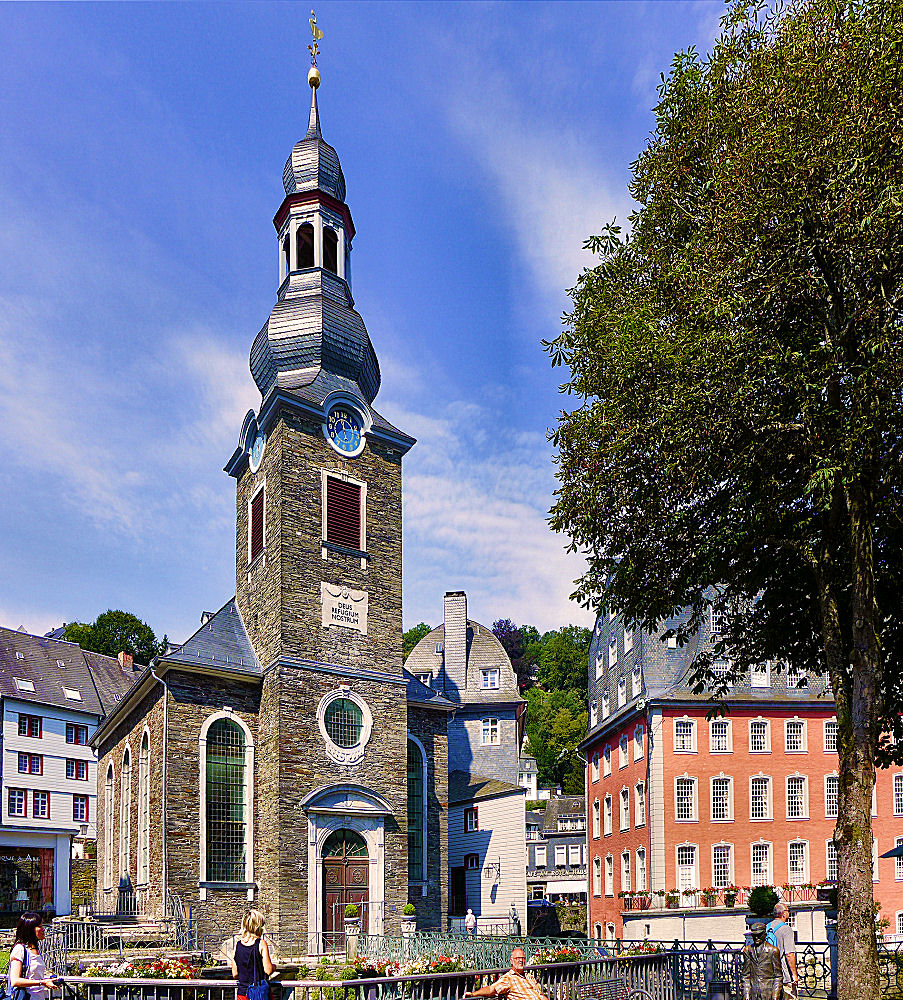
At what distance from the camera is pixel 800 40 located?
16.8 meters

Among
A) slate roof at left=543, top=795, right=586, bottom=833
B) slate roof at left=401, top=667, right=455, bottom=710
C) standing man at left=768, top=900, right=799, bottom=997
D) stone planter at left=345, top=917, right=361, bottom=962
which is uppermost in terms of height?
slate roof at left=401, top=667, right=455, bottom=710

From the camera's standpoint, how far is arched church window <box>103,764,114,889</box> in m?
37.2

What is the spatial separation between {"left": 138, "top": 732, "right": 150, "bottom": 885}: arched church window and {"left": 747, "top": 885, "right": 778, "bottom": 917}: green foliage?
64.0 ft

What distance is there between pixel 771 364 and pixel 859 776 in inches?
258

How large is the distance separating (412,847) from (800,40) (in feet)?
87.0

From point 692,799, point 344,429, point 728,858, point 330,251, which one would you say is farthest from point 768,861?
point 330,251

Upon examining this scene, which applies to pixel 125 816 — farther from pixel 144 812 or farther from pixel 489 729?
pixel 489 729

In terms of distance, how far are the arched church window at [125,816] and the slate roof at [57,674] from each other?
17.9 meters

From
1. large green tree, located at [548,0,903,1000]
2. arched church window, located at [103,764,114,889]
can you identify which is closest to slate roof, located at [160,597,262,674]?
arched church window, located at [103,764,114,889]

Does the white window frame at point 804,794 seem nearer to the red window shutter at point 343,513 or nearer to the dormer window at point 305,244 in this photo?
the red window shutter at point 343,513

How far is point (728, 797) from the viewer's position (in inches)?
1558

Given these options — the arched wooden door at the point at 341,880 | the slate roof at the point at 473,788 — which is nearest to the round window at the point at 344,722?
the arched wooden door at the point at 341,880

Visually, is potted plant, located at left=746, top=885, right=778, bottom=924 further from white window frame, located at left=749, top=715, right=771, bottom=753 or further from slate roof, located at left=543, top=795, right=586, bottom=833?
slate roof, located at left=543, top=795, right=586, bottom=833

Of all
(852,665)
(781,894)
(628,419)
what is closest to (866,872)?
(852,665)
